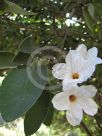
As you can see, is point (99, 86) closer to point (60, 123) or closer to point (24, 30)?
point (24, 30)

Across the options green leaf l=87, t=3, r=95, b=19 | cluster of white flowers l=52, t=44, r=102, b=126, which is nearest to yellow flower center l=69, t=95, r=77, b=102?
cluster of white flowers l=52, t=44, r=102, b=126

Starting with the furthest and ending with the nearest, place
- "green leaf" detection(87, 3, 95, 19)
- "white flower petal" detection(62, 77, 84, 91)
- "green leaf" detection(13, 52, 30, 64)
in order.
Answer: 1. "green leaf" detection(87, 3, 95, 19)
2. "green leaf" detection(13, 52, 30, 64)
3. "white flower petal" detection(62, 77, 84, 91)

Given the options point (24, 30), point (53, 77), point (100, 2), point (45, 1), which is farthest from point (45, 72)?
point (24, 30)

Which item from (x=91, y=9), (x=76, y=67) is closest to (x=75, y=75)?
(x=76, y=67)

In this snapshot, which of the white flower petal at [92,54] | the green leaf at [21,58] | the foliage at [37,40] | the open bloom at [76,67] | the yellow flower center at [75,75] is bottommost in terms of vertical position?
the foliage at [37,40]

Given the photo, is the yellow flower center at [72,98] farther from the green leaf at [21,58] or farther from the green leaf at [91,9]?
the green leaf at [91,9]

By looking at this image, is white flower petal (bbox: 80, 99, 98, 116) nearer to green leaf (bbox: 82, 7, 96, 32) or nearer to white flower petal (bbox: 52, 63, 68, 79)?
white flower petal (bbox: 52, 63, 68, 79)

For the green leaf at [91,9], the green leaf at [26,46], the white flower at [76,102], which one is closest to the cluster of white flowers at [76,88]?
the white flower at [76,102]

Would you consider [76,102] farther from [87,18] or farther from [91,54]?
[87,18]
